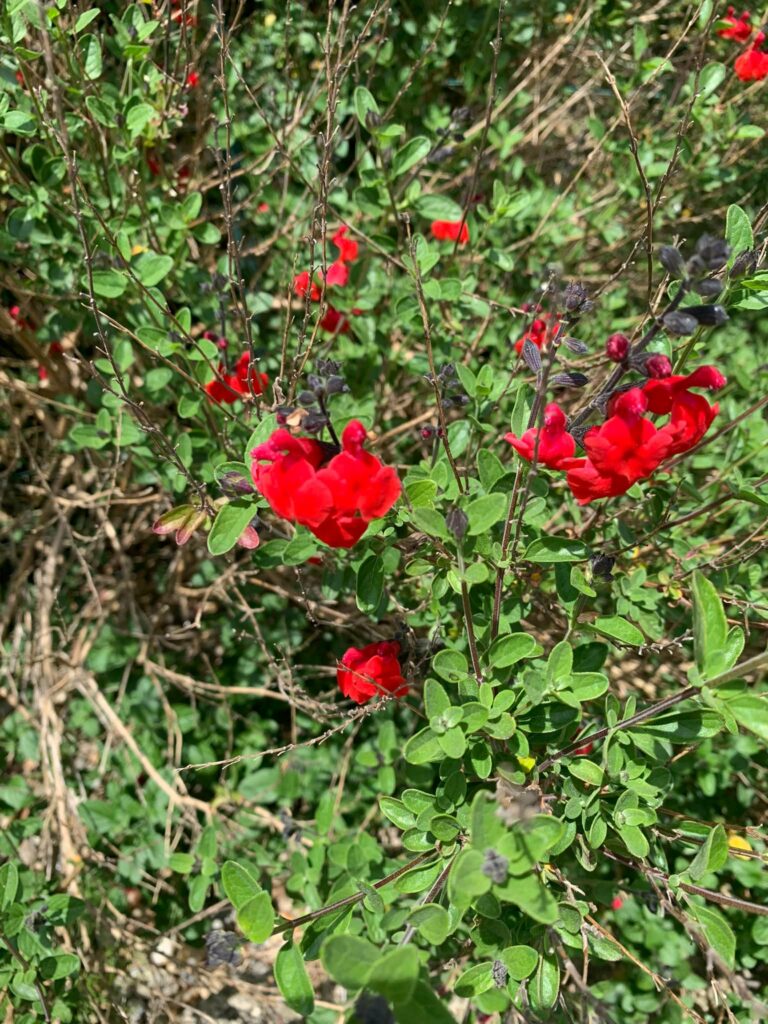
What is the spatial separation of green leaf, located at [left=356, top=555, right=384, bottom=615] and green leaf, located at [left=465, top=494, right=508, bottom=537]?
0.85 ft

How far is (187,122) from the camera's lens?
117 inches

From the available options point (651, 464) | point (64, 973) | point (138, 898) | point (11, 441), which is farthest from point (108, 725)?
point (651, 464)

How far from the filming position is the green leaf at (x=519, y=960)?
53.2 inches

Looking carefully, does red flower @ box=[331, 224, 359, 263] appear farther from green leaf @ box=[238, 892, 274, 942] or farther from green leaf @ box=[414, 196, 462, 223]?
green leaf @ box=[238, 892, 274, 942]

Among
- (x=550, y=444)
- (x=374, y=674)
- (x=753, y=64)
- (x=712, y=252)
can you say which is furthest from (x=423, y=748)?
(x=753, y=64)

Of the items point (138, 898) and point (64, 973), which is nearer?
point (64, 973)

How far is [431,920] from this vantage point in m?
1.20

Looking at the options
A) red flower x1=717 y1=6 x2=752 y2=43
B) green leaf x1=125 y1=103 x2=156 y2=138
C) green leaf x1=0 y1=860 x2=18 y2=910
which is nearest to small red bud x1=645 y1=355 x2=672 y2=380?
green leaf x1=125 y1=103 x2=156 y2=138

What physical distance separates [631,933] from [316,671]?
1.28 meters

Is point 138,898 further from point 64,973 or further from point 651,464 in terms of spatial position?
point 651,464

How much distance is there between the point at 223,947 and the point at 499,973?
53 centimetres

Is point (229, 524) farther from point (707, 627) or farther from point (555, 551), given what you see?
point (707, 627)

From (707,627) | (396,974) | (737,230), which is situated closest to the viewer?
(396,974)

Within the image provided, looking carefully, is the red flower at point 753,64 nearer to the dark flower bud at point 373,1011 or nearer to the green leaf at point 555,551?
the green leaf at point 555,551
